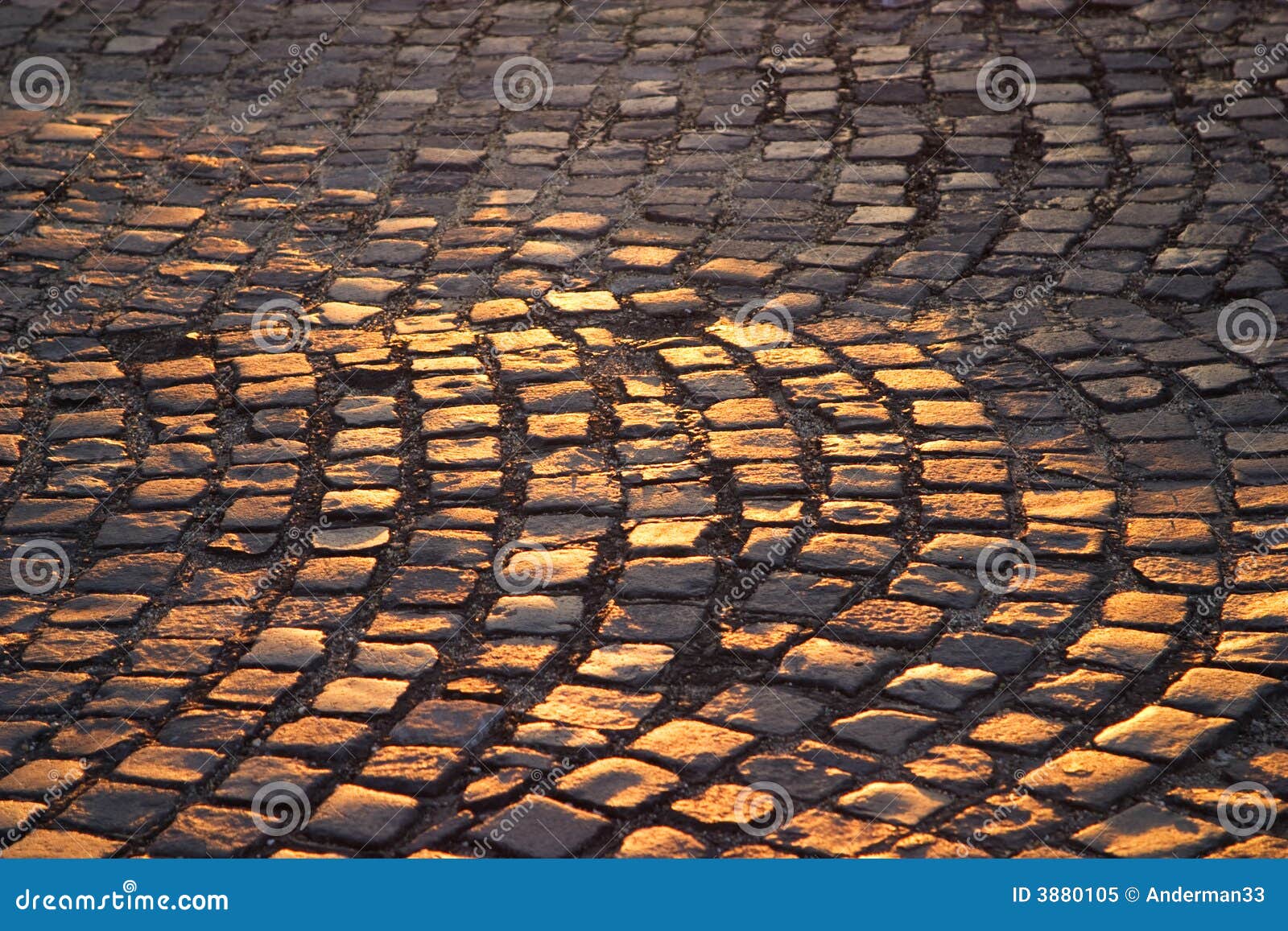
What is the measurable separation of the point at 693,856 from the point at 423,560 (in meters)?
1.44

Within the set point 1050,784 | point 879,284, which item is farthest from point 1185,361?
point 1050,784

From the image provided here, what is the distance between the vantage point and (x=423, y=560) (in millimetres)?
4215

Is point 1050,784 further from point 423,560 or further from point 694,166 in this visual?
point 694,166

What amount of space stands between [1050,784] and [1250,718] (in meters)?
0.61

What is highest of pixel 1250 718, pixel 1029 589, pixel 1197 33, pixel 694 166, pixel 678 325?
pixel 1197 33

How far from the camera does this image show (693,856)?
125 inches

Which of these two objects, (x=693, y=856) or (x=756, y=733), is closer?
(x=693, y=856)

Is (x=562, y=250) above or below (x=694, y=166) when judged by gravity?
below

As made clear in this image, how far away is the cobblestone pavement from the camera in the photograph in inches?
134

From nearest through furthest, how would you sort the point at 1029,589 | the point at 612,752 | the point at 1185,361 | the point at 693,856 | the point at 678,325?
the point at 693,856 → the point at 612,752 → the point at 1029,589 → the point at 1185,361 → the point at 678,325

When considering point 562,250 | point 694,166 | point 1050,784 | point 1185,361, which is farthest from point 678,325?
point 1050,784

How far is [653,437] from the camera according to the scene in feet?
15.7

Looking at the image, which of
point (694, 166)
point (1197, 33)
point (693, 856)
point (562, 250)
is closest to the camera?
point (693, 856)

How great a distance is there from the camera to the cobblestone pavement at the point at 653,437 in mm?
3414
